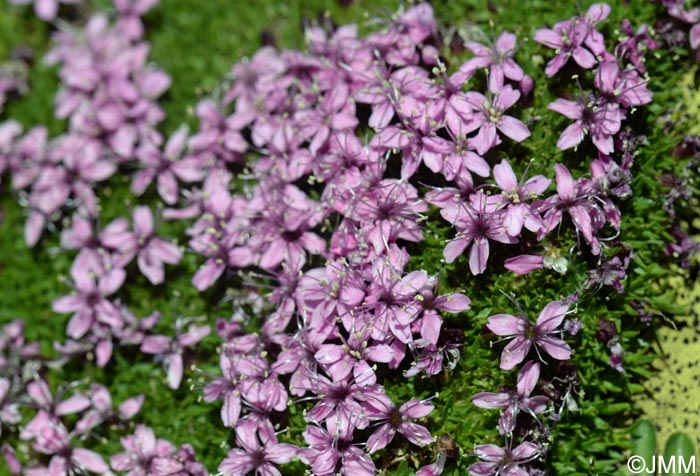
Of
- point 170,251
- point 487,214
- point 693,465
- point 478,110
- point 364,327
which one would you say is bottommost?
point 693,465

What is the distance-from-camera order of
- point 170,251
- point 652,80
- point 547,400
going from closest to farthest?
point 547,400, point 652,80, point 170,251

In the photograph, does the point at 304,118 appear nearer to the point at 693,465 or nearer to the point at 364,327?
the point at 364,327

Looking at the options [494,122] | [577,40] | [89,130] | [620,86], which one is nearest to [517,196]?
[494,122]

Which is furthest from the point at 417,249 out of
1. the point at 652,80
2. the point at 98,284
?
the point at 98,284

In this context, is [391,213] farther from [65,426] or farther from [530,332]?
[65,426]

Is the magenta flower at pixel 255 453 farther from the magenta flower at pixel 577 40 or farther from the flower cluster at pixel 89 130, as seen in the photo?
the magenta flower at pixel 577 40

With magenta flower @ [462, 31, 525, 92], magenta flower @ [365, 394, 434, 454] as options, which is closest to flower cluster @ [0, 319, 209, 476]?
magenta flower @ [365, 394, 434, 454]

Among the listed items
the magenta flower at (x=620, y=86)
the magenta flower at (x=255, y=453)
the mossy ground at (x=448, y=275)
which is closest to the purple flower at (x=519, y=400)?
the mossy ground at (x=448, y=275)
